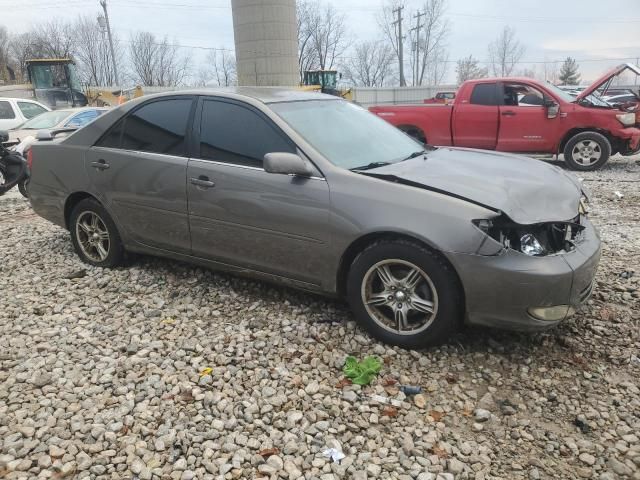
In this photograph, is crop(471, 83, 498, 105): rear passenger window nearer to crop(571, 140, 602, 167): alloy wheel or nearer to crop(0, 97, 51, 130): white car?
crop(571, 140, 602, 167): alloy wheel

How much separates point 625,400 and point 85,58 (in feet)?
217

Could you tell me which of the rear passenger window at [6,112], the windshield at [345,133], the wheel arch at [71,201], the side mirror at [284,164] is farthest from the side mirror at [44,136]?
the rear passenger window at [6,112]

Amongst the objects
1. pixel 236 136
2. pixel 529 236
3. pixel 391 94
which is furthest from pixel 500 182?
pixel 391 94

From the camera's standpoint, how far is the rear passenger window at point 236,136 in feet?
12.0

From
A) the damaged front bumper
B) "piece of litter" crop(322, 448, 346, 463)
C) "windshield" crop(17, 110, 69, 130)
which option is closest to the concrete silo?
"windshield" crop(17, 110, 69, 130)

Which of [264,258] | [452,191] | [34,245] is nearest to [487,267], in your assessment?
[452,191]

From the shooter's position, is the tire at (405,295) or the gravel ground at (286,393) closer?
the gravel ground at (286,393)

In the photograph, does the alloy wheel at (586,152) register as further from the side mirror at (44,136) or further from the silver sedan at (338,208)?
the side mirror at (44,136)

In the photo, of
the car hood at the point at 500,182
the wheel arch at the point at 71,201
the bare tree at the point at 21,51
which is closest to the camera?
the car hood at the point at 500,182

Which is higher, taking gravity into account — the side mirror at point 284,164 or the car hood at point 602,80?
the car hood at point 602,80

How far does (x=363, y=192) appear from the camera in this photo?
3277 mm

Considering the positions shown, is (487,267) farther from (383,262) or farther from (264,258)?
(264,258)

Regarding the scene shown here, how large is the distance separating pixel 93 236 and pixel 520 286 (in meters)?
3.73

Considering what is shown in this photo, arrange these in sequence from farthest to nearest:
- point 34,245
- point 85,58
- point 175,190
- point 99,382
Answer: point 85,58 → point 34,245 → point 175,190 → point 99,382
